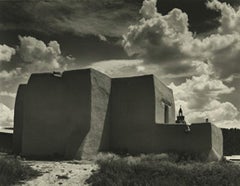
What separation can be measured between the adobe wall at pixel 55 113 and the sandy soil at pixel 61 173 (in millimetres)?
2299

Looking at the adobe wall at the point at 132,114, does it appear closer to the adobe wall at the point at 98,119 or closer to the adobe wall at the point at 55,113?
the adobe wall at the point at 98,119

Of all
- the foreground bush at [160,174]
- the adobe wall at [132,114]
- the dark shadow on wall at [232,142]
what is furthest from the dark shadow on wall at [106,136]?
the dark shadow on wall at [232,142]

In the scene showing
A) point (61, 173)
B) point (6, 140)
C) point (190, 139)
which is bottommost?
point (61, 173)

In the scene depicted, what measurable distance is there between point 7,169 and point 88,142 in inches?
162

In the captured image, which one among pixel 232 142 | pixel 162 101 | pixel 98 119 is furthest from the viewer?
pixel 232 142

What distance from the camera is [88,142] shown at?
16531 mm

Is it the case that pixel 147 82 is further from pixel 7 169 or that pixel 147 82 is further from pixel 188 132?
pixel 7 169

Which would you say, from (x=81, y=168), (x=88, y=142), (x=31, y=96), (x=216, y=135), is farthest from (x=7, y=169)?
(x=216, y=135)

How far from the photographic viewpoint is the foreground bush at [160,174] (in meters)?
12.6

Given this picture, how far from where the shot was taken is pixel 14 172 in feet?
42.6

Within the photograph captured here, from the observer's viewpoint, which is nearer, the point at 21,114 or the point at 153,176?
the point at 153,176

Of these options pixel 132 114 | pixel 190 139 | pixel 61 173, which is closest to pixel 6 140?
pixel 132 114

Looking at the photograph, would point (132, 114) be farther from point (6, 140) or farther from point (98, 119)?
point (6, 140)

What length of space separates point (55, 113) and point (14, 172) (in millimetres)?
4814
